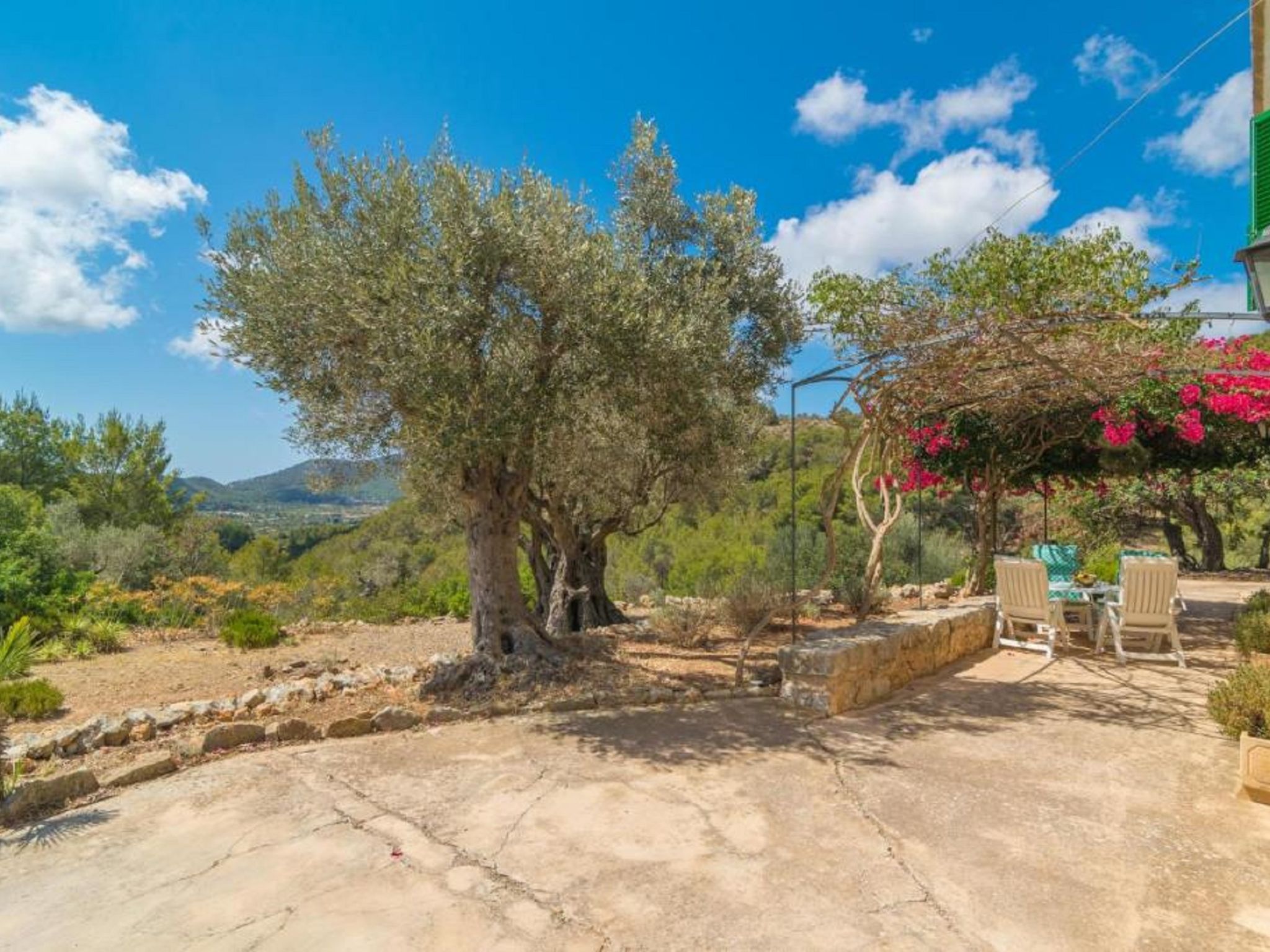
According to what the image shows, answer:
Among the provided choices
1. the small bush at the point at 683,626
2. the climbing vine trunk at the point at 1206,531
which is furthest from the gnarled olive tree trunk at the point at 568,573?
the climbing vine trunk at the point at 1206,531

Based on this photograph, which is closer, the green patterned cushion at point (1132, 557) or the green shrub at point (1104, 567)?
the green patterned cushion at point (1132, 557)

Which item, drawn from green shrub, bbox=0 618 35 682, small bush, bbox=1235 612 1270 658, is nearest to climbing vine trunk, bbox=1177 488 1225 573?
small bush, bbox=1235 612 1270 658

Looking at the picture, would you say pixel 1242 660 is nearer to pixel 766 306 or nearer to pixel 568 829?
pixel 766 306

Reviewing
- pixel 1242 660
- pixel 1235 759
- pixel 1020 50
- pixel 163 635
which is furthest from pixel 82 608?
pixel 1020 50

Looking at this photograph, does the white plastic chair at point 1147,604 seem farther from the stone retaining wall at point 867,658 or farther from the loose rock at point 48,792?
the loose rock at point 48,792

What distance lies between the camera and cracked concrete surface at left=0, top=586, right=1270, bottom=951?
245 cm

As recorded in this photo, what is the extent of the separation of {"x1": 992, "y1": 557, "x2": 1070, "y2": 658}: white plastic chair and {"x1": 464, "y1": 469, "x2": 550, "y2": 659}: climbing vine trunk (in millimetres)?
4924

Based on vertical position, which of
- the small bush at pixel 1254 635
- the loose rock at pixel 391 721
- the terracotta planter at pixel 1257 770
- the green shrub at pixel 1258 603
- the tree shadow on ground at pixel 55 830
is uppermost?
the green shrub at pixel 1258 603

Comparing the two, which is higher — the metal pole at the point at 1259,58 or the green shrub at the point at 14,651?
the metal pole at the point at 1259,58

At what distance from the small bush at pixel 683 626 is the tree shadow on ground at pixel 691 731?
8.46 ft

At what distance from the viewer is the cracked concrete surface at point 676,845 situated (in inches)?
96.5

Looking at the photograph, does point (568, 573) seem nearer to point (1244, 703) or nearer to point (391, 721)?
point (391, 721)

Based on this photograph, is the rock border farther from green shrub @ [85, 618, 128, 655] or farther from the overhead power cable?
the overhead power cable

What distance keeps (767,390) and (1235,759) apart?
17.2 feet
